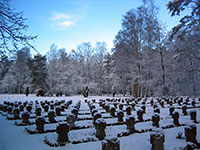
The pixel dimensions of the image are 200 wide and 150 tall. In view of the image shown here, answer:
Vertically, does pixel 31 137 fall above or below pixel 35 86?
below

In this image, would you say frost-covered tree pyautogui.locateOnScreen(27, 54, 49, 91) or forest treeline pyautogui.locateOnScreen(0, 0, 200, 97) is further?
frost-covered tree pyautogui.locateOnScreen(27, 54, 49, 91)

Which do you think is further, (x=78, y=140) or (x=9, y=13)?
(x=78, y=140)

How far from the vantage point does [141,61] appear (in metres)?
24.9

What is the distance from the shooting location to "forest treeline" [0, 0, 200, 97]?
2117 cm

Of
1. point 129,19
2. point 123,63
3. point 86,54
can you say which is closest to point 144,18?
point 129,19

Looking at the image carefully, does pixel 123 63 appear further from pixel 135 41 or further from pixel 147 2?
pixel 147 2

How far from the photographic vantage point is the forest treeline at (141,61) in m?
21.2

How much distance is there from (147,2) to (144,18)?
2525 mm

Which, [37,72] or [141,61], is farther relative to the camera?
[37,72]

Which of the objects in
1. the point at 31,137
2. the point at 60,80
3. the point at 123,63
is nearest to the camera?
the point at 31,137

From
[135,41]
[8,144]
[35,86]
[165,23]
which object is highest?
[165,23]

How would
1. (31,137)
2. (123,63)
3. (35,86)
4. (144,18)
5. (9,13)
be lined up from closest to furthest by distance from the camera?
(9,13) → (31,137) → (144,18) → (123,63) → (35,86)

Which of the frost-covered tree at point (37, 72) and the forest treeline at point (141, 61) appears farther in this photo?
the frost-covered tree at point (37, 72)

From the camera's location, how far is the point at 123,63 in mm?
28141
